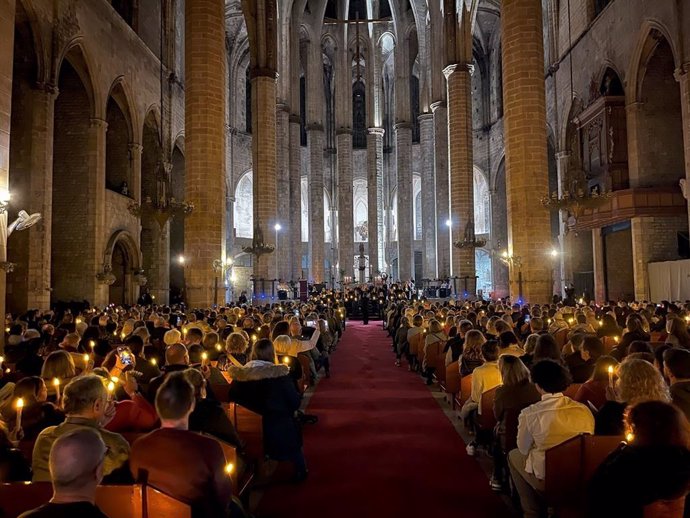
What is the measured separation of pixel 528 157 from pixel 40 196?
564 inches

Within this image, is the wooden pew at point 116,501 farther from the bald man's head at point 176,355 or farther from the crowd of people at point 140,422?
the bald man's head at point 176,355

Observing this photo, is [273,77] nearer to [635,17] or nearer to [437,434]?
[635,17]

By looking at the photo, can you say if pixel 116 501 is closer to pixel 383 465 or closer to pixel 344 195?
pixel 383 465

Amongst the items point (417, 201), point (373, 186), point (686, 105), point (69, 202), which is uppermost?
point (417, 201)

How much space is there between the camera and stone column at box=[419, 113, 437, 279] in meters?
33.8

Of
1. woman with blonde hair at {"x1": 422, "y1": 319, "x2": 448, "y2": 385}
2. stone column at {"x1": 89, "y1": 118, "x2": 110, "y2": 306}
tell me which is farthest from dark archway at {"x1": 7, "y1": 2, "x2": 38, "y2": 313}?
woman with blonde hair at {"x1": 422, "y1": 319, "x2": 448, "y2": 385}

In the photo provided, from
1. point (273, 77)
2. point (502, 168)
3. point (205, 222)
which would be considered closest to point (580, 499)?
point (205, 222)

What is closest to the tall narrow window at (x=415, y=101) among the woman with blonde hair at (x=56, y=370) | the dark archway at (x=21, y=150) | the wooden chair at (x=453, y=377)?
the dark archway at (x=21, y=150)

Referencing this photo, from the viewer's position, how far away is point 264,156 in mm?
25172

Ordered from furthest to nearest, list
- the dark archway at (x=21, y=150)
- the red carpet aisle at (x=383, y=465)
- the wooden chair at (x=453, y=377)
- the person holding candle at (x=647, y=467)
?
1. the dark archway at (x=21, y=150)
2. the wooden chair at (x=453, y=377)
3. the red carpet aisle at (x=383, y=465)
4. the person holding candle at (x=647, y=467)


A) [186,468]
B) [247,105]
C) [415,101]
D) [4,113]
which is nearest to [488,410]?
[186,468]

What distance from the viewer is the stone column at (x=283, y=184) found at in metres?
31.2

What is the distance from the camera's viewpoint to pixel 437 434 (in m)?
6.56

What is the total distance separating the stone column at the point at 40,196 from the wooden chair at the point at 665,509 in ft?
55.6
